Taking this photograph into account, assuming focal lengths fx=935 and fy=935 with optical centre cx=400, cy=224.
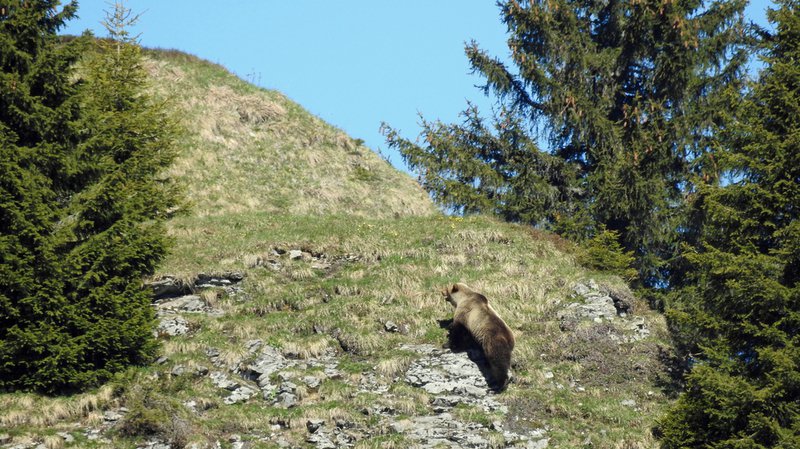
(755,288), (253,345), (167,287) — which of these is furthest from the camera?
(167,287)

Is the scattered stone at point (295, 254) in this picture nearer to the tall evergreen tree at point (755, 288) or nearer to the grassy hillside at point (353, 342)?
the grassy hillside at point (353, 342)

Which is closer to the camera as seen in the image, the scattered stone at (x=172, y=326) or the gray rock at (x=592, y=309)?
the scattered stone at (x=172, y=326)

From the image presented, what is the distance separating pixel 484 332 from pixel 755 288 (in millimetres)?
6126

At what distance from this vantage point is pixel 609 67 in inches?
1314

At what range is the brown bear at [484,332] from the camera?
70.7 ft

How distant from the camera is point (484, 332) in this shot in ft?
72.1

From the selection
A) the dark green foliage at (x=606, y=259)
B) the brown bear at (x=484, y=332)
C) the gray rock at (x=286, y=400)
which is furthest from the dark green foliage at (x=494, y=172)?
the gray rock at (x=286, y=400)

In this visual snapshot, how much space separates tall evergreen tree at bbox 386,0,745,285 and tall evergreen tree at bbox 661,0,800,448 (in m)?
9.19

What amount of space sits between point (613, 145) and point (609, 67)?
307cm

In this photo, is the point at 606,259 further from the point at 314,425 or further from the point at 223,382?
the point at 223,382

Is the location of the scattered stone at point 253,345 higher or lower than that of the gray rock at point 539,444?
higher

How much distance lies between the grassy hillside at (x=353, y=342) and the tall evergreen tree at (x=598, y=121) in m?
3.53

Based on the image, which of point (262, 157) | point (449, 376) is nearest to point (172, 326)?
point (449, 376)

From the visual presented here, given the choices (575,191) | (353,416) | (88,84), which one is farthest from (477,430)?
(575,191)
